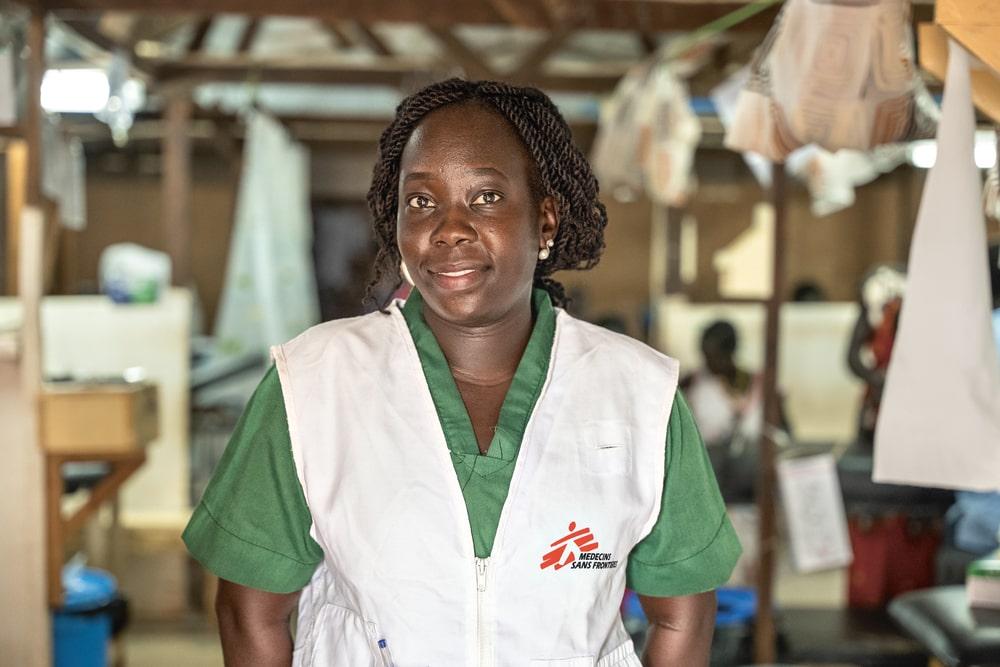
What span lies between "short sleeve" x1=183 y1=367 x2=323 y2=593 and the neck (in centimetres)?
23

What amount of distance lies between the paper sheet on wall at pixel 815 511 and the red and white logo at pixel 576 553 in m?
2.37

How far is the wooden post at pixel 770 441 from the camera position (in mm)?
3545

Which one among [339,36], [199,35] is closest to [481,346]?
[199,35]

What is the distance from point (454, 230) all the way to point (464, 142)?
0.12m

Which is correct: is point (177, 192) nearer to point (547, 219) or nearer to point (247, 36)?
point (247, 36)

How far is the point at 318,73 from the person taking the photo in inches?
223

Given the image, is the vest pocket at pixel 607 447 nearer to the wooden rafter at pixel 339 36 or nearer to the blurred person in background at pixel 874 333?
the blurred person in background at pixel 874 333

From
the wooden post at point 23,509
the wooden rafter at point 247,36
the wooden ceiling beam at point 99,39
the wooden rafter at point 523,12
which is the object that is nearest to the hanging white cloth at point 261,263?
the wooden rafter at point 247,36

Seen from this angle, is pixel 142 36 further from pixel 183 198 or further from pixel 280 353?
pixel 280 353

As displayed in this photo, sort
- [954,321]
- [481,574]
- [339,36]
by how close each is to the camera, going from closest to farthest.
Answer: [481,574], [954,321], [339,36]

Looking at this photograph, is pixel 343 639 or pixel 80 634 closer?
pixel 343 639

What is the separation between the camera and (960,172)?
1.91 metres

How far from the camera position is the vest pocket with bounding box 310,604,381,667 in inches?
52.7

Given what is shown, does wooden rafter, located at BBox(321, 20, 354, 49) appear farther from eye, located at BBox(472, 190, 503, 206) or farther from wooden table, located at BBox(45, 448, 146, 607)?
eye, located at BBox(472, 190, 503, 206)
